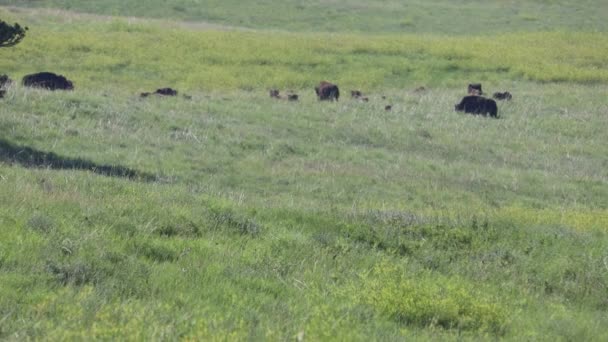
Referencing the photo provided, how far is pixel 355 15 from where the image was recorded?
77.3 meters

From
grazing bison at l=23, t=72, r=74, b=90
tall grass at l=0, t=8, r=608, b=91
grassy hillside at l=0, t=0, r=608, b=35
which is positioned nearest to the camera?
grazing bison at l=23, t=72, r=74, b=90

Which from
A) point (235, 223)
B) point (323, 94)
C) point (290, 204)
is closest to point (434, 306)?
point (235, 223)

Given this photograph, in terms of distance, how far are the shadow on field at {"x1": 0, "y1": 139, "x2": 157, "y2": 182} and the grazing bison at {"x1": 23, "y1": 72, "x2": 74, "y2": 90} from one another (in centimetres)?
1301


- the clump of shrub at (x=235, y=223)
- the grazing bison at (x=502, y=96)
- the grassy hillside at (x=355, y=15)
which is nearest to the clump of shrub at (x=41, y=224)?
Result: the clump of shrub at (x=235, y=223)

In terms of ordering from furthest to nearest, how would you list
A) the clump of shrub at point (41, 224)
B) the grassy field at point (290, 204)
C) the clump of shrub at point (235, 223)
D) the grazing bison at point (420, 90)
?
the grazing bison at point (420, 90), the clump of shrub at point (235, 223), the clump of shrub at point (41, 224), the grassy field at point (290, 204)

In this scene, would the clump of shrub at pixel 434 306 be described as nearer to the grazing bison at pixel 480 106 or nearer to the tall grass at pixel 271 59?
the grazing bison at pixel 480 106

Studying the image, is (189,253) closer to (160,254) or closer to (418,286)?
(160,254)

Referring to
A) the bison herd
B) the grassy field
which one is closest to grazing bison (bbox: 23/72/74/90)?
the bison herd

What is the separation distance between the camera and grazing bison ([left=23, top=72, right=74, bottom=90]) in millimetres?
30891

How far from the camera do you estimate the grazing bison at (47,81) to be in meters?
30.9

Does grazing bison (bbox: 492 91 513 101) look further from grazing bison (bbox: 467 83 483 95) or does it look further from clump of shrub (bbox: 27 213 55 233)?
clump of shrub (bbox: 27 213 55 233)

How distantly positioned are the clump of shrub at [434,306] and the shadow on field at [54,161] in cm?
882

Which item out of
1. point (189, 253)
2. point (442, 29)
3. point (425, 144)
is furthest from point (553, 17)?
point (189, 253)

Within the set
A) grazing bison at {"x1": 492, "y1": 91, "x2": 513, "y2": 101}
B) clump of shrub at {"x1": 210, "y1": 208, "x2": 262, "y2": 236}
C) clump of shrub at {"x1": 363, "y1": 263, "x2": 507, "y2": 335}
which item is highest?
clump of shrub at {"x1": 363, "y1": 263, "x2": 507, "y2": 335}
